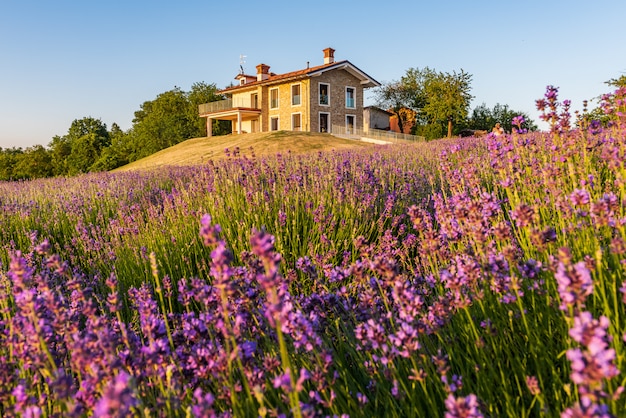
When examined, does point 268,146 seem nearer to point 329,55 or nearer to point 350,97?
point 350,97

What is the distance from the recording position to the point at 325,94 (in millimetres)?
31297

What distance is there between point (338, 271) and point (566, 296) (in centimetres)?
139

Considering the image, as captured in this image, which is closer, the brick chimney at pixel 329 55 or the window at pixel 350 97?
the window at pixel 350 97

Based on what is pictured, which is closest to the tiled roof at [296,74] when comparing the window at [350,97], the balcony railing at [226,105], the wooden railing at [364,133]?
the balcony railing at [226,105]

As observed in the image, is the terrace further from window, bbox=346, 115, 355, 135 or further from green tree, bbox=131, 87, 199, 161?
window, bbox=346, 115, 355, 135

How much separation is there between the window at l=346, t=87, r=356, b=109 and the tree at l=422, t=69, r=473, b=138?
9766 mm

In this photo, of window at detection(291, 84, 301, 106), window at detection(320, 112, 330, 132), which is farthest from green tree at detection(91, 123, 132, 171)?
window at detection(320, 112, 330, 132)

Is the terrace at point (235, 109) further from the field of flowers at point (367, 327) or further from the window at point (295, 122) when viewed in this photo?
the field of flowers at point (367, 327)

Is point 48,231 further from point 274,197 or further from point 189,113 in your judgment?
point 189,113

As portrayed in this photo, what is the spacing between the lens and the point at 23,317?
1513 mm

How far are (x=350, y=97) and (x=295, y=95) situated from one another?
4.15 metres

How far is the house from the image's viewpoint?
3047 cm

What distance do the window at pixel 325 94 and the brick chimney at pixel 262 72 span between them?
6.08 metres

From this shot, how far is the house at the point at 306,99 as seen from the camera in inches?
1200
